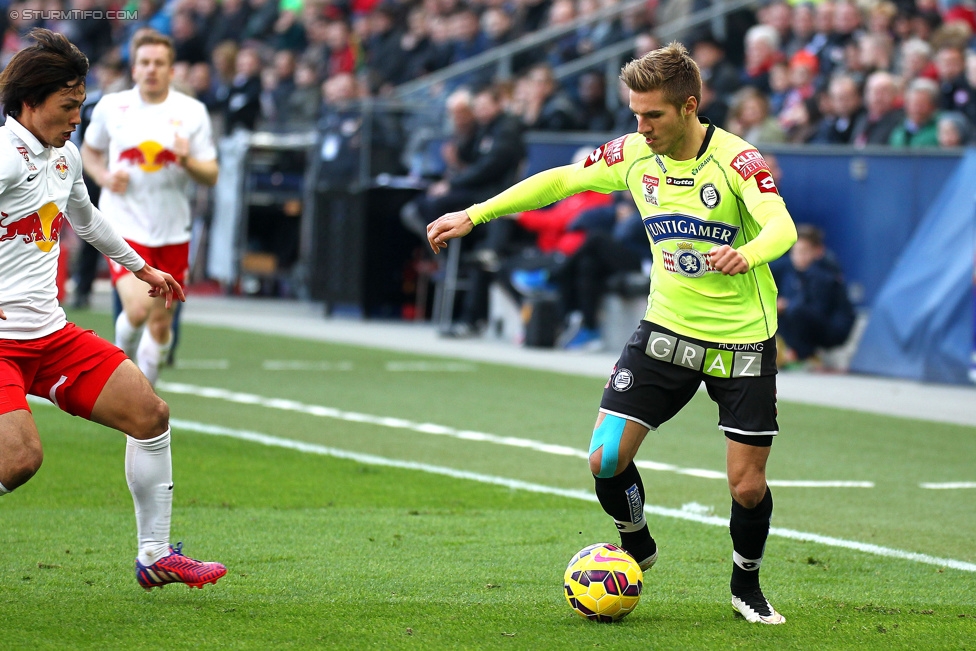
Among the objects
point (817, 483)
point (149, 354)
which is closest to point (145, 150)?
point (149, 354)

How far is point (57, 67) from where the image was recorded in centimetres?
528

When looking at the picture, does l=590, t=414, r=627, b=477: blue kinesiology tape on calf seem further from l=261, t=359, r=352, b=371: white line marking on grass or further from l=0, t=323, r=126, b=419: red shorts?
l=261, t=359, r=352, b=371: white line marking on grass

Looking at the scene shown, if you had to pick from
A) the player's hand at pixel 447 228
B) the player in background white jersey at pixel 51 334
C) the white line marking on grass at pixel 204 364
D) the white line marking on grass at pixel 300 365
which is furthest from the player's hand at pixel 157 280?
the white line marking on grass at pixel 300 365

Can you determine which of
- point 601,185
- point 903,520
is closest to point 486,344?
point 903,520

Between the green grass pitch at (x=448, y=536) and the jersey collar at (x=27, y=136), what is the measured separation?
166 centimetres

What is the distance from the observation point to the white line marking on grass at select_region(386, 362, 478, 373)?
561 inches

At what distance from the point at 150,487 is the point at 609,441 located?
174cm

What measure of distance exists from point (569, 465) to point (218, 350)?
7166mm

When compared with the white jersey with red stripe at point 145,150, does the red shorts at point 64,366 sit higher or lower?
lower

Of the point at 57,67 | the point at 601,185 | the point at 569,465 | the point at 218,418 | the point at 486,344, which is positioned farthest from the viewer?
the point at 486,344

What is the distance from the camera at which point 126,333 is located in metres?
10.1

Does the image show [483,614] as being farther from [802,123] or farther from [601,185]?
Answer: [802,123]

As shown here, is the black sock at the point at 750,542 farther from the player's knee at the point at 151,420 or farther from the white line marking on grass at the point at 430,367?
the white line marking on grass at the point at 430,367

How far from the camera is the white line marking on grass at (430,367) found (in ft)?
46.8
